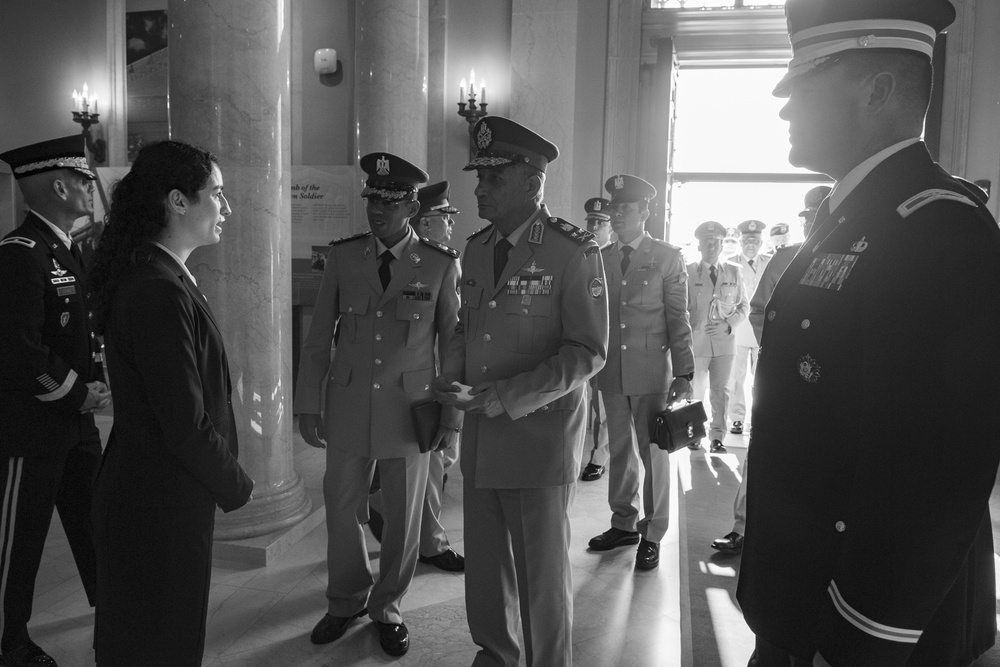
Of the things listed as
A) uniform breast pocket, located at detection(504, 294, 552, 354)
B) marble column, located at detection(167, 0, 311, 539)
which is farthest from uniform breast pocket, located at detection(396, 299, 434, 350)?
A: marble column, located at detection(167, 0, 311, 539)

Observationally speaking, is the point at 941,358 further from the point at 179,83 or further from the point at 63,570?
the point at 63,570

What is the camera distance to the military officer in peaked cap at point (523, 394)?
2.07 meters

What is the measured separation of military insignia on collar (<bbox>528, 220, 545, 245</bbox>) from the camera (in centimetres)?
216

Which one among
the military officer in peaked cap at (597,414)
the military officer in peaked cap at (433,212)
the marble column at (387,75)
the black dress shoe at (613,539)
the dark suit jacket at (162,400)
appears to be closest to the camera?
the dark suit jacket at (162,400)

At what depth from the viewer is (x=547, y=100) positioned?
5910 mm

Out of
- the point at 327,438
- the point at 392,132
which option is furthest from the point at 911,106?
the point at 392,132

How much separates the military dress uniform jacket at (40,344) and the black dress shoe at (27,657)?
65 centimetres

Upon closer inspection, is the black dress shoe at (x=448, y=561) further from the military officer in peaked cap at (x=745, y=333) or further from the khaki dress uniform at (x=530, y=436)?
the military officer in peaked cap at (x=745, y=333)

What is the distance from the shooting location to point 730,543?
3467 mm

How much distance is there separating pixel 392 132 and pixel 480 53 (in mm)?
1574

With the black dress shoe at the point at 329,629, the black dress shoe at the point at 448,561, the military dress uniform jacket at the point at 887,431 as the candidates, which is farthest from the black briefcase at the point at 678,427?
the military dress uniform jacket at the point at 887,431

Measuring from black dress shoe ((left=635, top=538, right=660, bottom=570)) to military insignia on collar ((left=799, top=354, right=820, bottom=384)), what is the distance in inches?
95.4

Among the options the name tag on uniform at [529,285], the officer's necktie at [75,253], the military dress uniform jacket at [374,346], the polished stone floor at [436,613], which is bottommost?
the polished stone floor at [436,613]

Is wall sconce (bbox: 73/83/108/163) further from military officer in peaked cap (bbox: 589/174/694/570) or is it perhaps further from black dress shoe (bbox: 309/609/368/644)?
black dress shoe (bbox: 309/609/368/644)
